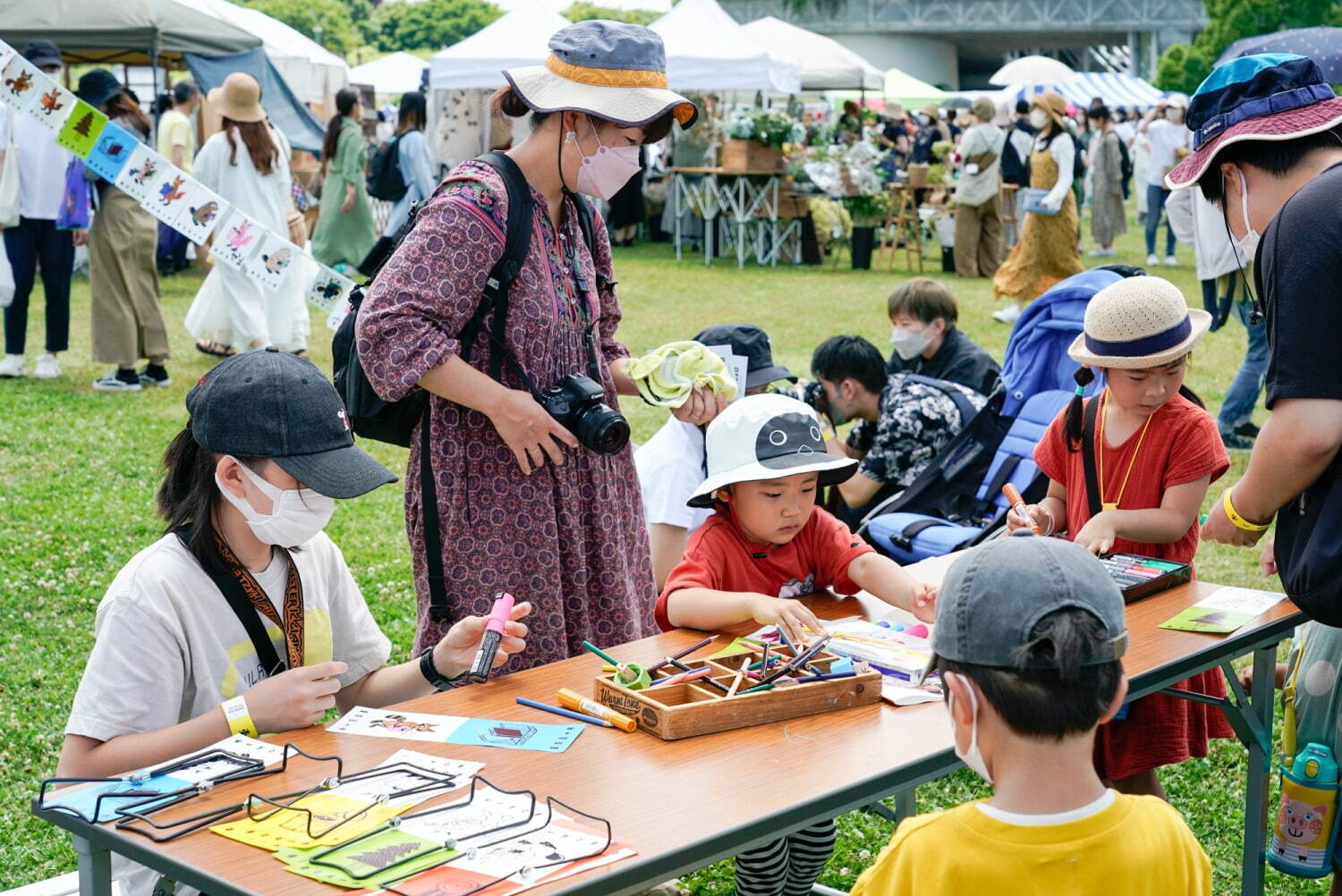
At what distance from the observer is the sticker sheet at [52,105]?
7.93m

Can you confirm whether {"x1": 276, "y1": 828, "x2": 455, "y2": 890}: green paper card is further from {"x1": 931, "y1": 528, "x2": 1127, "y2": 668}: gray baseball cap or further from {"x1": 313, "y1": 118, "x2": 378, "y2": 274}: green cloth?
{"x1": 313, "y1": 118, "x2": 378, "y2": 274}: green cloth

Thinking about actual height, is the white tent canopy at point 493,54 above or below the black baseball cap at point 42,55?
above

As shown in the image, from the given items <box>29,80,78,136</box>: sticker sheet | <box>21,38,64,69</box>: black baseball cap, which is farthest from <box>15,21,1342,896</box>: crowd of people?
<box>21,38,64,69</box>: black baseball cap

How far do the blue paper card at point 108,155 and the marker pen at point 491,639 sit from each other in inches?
250

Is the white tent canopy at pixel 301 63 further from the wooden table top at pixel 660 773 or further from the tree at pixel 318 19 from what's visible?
the tree at pixel 318 19

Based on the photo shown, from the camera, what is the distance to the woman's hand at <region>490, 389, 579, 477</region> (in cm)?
308

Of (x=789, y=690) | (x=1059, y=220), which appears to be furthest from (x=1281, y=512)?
(x=1059, y=220)

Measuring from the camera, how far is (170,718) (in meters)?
2.55

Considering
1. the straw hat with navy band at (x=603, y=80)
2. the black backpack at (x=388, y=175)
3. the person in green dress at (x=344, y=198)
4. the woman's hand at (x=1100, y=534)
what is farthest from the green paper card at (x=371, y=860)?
the black backpack at (x=388, y=175)

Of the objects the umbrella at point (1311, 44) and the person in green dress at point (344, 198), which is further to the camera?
the person in green dress at point (344, 198)

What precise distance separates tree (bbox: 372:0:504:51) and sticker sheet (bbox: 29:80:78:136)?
78.9 meters

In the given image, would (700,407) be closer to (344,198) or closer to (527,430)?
(527,430)

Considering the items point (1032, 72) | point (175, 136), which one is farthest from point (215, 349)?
point (1032, 72)

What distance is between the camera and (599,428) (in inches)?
124
